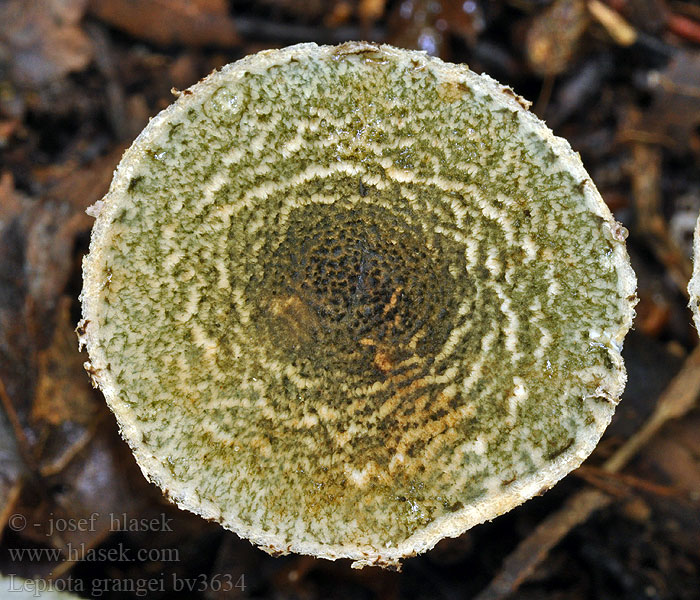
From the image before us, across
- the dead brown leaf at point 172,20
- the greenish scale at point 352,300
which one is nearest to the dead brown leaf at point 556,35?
the dead brown leaf at point 172,20

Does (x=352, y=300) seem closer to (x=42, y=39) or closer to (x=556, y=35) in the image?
(x=556, y=35)

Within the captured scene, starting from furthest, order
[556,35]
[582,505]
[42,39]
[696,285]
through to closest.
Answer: [556,35]
[42,39]
[582,505]
[696,285]

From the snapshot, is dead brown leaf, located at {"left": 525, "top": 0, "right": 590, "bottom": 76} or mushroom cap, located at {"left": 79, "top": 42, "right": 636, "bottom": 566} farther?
dead brown leaf, located at {"left": 525, "top": 0, "right": 590, "bottom": 76}

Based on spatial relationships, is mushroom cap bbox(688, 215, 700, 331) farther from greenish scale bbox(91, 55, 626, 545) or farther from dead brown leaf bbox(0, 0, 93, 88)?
dead brown leaf bbox(0, 0, 93, 88)

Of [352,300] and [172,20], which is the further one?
[172,20]

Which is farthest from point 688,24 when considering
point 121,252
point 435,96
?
point 121,252

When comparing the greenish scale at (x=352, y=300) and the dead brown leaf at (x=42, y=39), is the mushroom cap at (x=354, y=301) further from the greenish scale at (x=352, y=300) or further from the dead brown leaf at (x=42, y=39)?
the dead brown leaf at (x=42, y=39)

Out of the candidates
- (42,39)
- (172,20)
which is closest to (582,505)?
(172,20)

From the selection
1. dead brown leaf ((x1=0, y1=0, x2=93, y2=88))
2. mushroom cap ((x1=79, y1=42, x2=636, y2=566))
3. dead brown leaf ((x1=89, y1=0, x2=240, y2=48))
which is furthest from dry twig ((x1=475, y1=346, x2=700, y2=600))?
dead brown leaf ((x1=0, y1=0, x2=93, y2=88))

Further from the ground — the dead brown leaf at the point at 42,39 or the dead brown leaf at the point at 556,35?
the dead brown leaf at the point at 556,35
